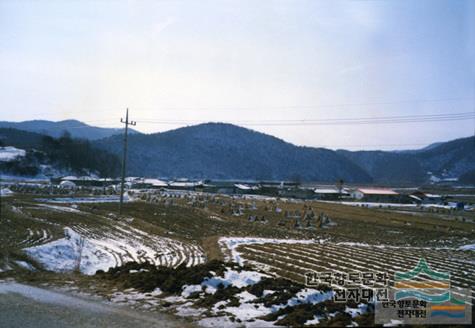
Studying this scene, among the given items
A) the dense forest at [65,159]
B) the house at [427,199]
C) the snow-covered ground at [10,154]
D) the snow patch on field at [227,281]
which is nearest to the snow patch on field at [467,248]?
the snow patch on field at [227,281]

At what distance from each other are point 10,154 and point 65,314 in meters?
130

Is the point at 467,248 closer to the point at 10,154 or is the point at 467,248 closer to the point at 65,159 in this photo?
the point at 65,159

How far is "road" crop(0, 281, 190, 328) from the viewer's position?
725cm

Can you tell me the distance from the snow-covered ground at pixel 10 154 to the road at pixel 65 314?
119028 millimetres

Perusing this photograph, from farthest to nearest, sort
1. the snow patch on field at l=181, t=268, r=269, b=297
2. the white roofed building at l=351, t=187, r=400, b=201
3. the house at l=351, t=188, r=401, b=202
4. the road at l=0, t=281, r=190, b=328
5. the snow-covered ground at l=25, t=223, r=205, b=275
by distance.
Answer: the white roofed building at l=351, t=187, r=400, b=201 → the house at l=351, t=188, r=401, b=202 → the snow-covered ground at l=25, t=223, r=205, b=275 → the snow patch on field at l=181, t=268, r=269, b=297 → the road at l=0, t=281, r=190, b=328

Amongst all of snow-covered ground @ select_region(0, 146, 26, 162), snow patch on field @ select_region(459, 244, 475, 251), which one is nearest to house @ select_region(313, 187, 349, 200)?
snow patch on field @ select_region(459, 244, 475, 251)

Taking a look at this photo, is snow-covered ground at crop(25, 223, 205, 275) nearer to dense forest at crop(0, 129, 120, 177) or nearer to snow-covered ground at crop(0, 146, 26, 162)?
dense forest at crop(0, 129, 120, 177)

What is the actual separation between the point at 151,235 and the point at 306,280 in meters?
13.6

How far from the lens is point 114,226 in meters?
26.0

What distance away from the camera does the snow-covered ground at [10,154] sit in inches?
4351

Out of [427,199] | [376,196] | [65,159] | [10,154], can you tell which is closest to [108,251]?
[376,196]

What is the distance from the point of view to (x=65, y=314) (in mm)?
7785

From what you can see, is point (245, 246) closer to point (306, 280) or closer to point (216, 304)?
point (306, 280)

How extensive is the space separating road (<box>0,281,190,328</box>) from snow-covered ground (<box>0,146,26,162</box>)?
119 m
